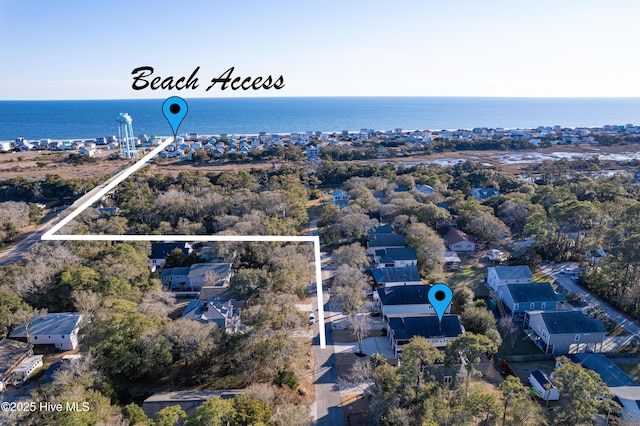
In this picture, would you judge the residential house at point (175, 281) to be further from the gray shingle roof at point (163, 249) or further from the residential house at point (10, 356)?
the residential house at point (10, 356)

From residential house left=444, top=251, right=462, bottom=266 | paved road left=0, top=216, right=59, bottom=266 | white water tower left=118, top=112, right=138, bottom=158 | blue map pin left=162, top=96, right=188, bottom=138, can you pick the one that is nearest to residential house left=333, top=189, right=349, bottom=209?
residential house left=444, top=251, right=462, bottom=266

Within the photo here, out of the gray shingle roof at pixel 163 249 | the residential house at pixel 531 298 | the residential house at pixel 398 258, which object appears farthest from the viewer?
the gray shingle roof at pixel 163 249

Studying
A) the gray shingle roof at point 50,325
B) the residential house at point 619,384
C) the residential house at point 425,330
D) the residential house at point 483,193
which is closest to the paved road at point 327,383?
the residential house at point 425,330

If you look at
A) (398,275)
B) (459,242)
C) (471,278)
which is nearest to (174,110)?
(398,275)

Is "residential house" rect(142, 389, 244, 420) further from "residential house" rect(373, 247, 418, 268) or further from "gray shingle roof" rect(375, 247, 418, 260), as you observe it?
"gray shingle roof" rect(375, 247, 418, 260)

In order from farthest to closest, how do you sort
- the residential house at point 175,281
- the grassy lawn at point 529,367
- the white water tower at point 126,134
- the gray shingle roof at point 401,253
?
the white water tower at point 126,134 < the gray shingle roof at point 401,253 < the residential house at point 175,281 < the grassy lawn at point 529,367

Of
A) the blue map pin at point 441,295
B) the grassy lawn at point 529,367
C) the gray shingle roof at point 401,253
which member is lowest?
the grassy lawn at point 529,367
